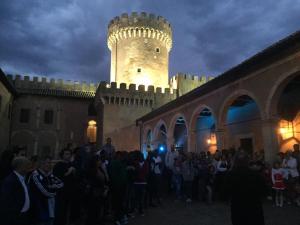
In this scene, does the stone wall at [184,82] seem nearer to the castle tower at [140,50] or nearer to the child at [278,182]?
the castle tower at [140,50]

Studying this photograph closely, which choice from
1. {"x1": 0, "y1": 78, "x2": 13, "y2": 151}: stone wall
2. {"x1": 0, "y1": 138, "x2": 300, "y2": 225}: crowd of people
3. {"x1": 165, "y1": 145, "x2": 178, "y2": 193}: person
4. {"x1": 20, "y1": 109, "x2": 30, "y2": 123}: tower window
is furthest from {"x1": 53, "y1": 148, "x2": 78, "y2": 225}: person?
{"x1": 20, "y1": 109, "x2": 30, "y2": 123}: tower window

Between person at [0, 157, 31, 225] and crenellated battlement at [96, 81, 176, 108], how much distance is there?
2287 centimetres

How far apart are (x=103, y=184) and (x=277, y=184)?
562cm

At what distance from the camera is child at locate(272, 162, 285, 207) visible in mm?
8594

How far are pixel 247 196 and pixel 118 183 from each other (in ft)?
11.0

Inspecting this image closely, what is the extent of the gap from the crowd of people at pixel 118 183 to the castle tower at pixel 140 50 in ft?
69.7

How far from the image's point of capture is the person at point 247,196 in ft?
13.8

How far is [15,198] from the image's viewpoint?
3482 millimetres

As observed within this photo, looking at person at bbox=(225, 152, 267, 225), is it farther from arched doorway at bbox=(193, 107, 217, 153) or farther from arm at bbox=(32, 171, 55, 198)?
arched doorway at bbox=(193, 107, 217, 153)

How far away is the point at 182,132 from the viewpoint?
22750mm

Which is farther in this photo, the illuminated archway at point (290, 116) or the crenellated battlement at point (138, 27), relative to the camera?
the crenellated battlement at point (138, 27)

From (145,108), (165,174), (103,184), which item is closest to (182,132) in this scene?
(145,108)

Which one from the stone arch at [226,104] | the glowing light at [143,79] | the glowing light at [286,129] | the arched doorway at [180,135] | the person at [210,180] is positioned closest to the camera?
the person at [210,180]

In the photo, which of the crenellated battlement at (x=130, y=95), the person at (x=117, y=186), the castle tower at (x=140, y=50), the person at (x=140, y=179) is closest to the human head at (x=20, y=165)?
the person at (x=117, y=186)
